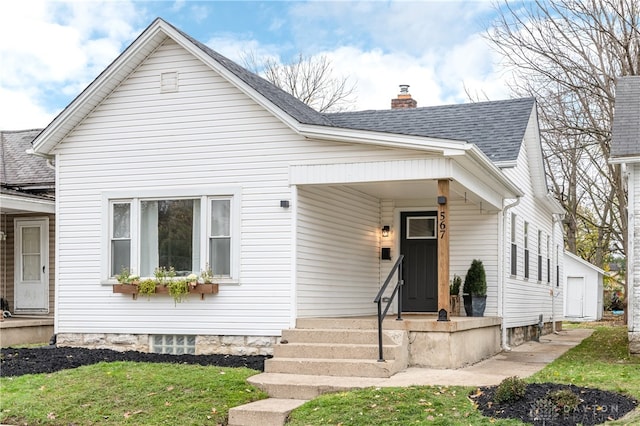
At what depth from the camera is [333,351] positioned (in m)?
11.0

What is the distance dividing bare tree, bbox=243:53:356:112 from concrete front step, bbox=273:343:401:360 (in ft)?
85.6

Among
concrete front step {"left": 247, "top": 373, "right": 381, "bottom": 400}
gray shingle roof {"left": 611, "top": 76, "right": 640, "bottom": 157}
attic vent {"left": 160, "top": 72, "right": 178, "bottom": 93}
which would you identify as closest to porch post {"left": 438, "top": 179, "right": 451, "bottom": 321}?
concrete front step {"left": 247, "top": 373, "right": 381, "bottom": 400}

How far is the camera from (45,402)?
920 centimetres

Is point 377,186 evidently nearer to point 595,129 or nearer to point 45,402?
point 45,402

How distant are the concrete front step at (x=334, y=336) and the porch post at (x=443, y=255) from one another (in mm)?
814

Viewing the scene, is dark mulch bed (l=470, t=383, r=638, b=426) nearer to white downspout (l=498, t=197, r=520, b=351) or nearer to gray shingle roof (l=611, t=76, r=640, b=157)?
gray shingle roof (l=611, t=76, r=640, b=157)

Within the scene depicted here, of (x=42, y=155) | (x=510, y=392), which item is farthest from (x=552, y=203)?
(x=510, y=392)

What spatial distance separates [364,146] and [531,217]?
7.96 m

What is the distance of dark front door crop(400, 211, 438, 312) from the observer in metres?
15.5

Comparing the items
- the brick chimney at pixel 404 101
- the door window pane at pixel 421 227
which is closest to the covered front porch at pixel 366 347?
the door window pane at pixel 421 227

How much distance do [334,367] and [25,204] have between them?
8.19 metres

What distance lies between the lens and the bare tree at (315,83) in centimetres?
3697

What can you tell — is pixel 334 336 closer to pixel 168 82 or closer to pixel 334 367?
pixel 334 367

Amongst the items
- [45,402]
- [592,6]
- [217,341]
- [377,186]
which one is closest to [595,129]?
[592,6]
